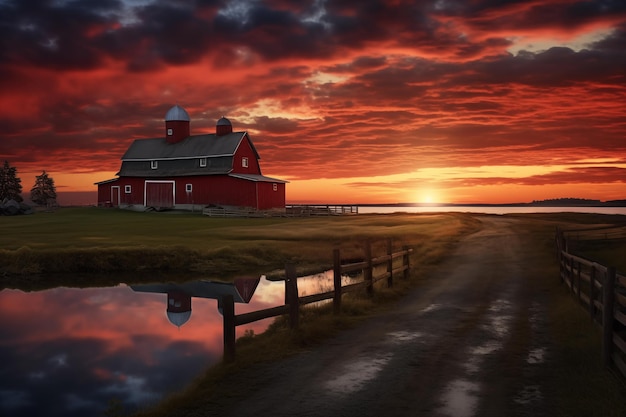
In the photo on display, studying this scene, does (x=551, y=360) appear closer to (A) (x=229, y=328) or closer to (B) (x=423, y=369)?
(B) (x=423, y=369)

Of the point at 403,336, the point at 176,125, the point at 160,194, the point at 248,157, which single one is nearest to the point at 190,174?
the point at 160,194

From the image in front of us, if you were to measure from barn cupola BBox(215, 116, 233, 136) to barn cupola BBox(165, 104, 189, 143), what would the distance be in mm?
6534

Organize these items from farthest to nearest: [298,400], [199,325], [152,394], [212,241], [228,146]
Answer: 1. [228,146]
2. [212,241]
3. [199,325]
4. [152,394]
5. [298,400]

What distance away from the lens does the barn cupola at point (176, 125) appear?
259 ft

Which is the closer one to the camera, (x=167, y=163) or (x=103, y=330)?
(x=103, y=330)

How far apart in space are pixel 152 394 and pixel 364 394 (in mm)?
5913

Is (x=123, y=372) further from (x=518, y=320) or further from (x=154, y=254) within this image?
(x=154, y=254)

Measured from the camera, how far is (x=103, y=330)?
764 inches

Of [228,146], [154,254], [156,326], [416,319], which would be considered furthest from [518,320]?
[228,146]

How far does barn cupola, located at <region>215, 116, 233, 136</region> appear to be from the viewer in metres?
76.1

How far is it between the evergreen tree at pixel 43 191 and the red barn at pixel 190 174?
5238cm

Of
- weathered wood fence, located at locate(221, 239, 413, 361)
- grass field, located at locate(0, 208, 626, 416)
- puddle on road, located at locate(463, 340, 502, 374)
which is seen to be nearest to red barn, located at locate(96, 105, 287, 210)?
grass field, located at locate(0, 208, 626, 416)

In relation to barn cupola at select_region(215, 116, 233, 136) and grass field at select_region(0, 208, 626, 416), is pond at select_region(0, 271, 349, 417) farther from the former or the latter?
barn cupola at select_region(215, 116, 233, 136)

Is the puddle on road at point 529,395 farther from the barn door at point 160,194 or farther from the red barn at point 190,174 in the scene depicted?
the barn door at point 160,194
